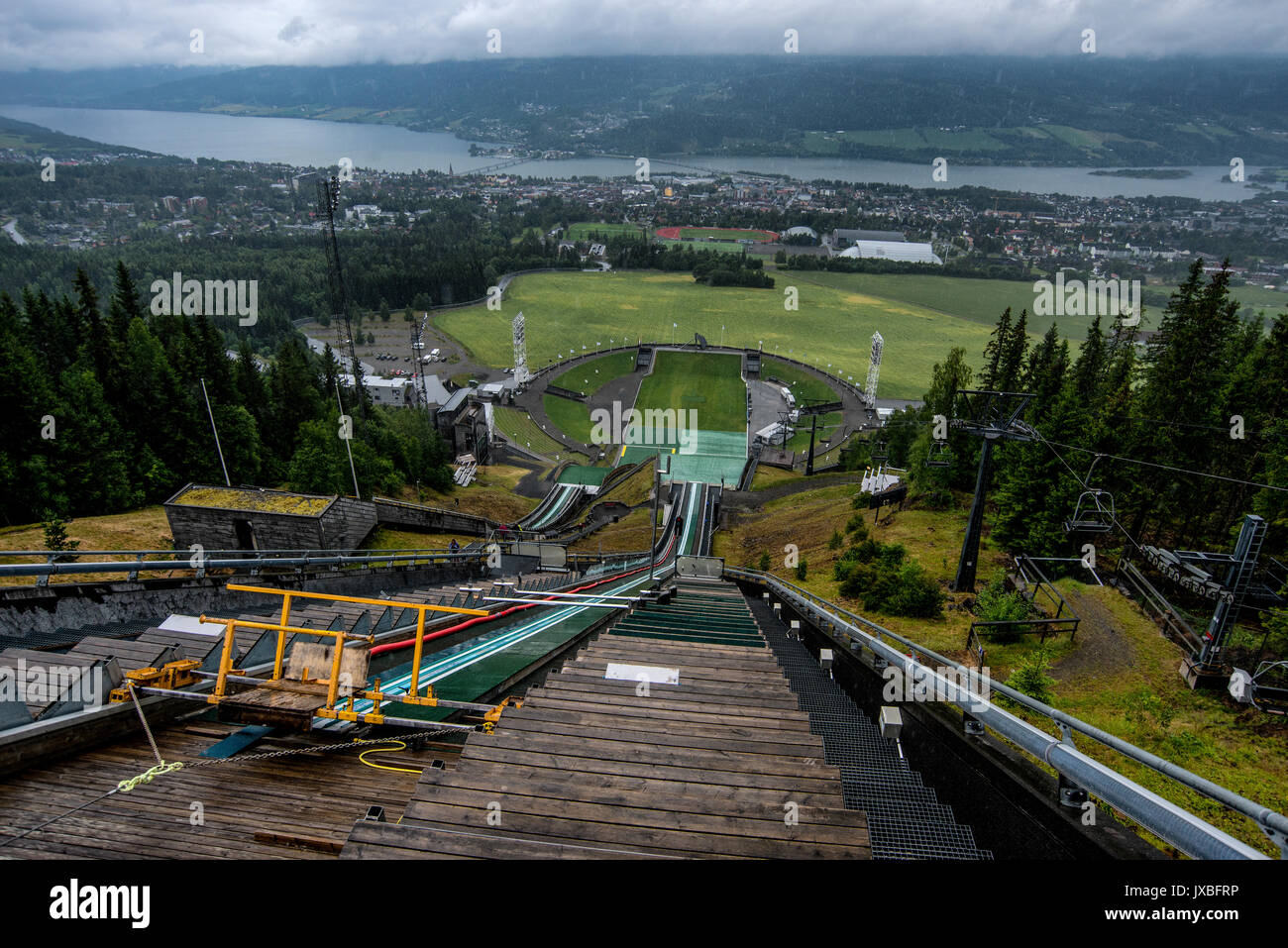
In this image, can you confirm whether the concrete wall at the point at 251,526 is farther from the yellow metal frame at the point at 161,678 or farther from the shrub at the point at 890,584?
the shrub at the point at 890,584

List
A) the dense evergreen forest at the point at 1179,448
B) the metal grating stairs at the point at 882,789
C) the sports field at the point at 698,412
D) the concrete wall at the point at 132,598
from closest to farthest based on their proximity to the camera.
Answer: the metal grating stairs at the point at 882,789, the concrete wall at the point at 132,598, the dense evergreen forest at the point at 1179,448, the sports field at the point at 698,412

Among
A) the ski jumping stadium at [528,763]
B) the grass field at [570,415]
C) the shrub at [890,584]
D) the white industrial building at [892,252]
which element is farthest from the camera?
the white industrial building at [892,252]

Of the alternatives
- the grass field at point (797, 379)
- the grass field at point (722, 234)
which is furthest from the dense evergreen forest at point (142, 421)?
the grass field at point (722, 234)

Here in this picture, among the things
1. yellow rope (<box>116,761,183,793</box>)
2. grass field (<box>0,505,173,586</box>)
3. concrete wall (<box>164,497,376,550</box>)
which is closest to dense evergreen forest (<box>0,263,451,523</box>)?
grass field (<box>0,505,173,586</box>)

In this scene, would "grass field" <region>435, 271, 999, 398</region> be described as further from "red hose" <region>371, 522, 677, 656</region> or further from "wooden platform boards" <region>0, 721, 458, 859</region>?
"wooden platform boards" <region>0, 721, 458, 859</region>

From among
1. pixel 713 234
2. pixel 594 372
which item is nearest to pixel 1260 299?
pixel 713 234

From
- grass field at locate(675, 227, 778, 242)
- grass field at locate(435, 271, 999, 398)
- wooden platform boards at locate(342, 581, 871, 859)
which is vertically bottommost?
wooden platform boards at locate(342, 581, 871, 859)
